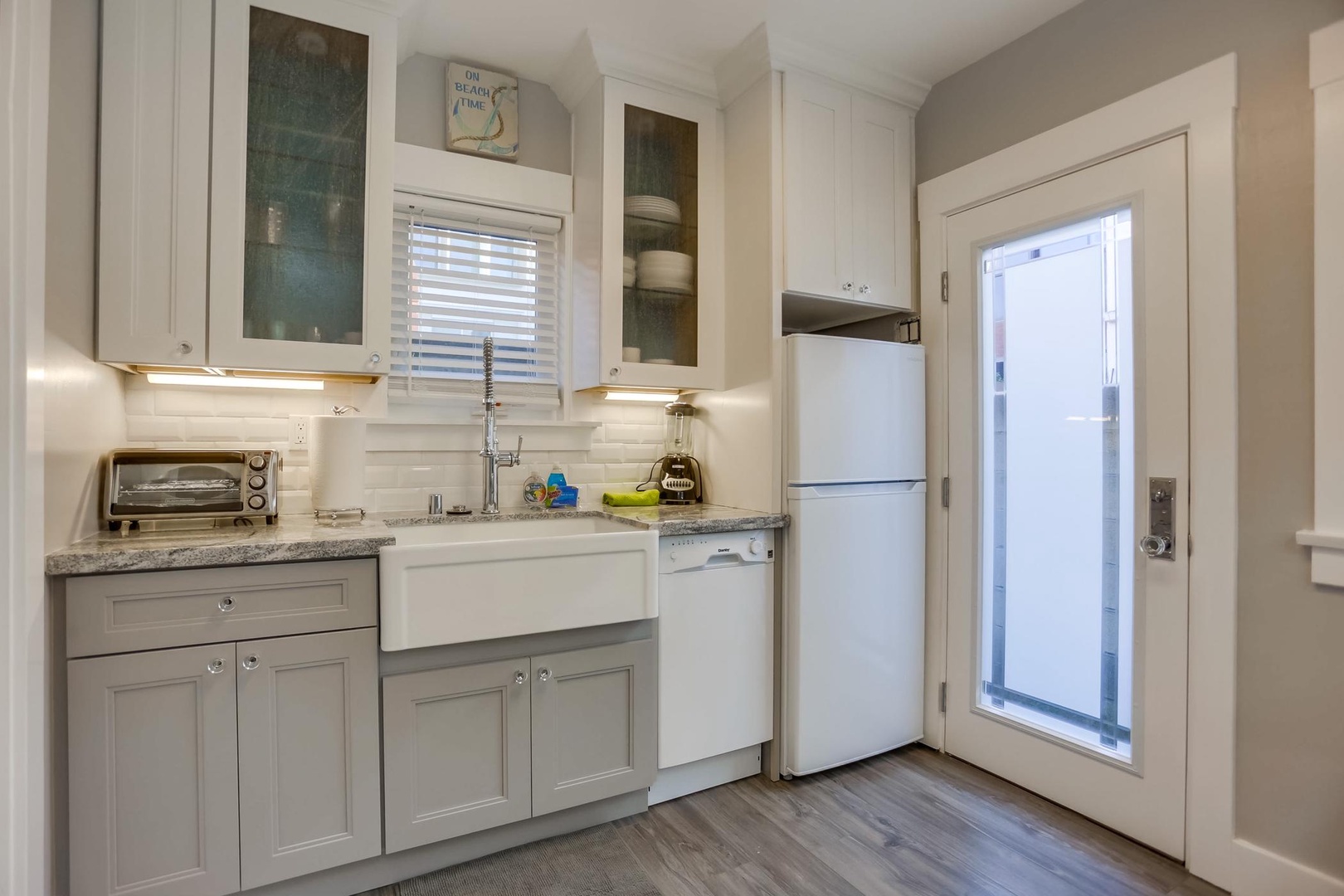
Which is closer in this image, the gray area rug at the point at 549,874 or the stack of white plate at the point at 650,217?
the gray area rug at the point at 549,874

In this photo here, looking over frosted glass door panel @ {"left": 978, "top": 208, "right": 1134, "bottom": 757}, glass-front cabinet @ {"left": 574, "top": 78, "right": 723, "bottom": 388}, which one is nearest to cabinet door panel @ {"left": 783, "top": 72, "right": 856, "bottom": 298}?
glass-front cabinet @ {"left": 574, "top": 78, "right": 723, "bottom": 388}

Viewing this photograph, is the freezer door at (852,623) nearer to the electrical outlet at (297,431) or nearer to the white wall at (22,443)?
the electrical outlet at (297,431)

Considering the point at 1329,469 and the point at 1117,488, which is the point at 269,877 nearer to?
the point at 1117,488

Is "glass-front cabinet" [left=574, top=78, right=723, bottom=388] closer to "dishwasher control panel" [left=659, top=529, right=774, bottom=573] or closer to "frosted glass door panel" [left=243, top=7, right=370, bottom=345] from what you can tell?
"dishwasher control panel" [left=659, top=529, right=774, bottom=573]

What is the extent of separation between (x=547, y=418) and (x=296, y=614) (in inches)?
47.5

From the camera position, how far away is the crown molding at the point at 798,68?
2.37 m

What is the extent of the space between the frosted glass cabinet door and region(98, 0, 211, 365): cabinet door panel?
0.04m

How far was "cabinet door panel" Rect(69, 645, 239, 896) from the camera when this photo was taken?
1.48 meters

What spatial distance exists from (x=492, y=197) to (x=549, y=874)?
2.25 metres

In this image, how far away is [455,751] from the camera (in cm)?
184

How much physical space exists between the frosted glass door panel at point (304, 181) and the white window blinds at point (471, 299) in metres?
0.35

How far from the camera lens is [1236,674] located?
1808 millimetres

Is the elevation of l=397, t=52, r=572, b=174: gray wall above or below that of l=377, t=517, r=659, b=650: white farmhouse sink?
above

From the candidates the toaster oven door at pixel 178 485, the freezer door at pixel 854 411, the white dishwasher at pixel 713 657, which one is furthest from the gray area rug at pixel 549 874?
the freezer door at pixel 854 411
